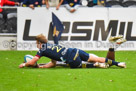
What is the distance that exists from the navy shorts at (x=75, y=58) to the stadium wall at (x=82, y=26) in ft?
20.5

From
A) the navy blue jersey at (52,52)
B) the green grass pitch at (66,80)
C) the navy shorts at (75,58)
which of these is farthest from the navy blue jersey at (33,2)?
the navy blue jersey at (52,52)

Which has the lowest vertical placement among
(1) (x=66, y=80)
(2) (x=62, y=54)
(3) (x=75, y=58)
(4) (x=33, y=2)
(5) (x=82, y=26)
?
(1) (x=66, y=80)

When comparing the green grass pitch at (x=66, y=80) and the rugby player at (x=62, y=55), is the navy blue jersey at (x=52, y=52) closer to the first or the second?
the rugby player at (x=62, y=55)

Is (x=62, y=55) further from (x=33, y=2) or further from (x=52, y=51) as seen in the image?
(x=33, y=2)

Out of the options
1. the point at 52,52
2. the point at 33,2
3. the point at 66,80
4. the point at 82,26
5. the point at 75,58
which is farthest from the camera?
the point at 33,2

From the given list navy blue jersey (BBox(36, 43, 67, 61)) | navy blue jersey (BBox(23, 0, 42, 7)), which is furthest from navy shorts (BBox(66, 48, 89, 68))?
navy blue jersey (BBox(23, 0, 42, 7))

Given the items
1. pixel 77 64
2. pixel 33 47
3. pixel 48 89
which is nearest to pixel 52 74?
pixel 77 64

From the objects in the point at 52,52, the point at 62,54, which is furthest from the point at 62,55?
the point at 52,52

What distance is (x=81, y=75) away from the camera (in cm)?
1082

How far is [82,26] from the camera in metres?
19.0

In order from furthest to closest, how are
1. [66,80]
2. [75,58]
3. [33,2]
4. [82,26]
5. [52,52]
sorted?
[33,2]
[82,26]
[75,58]
[52,52]
[66,80]

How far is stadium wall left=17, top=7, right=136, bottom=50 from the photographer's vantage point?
18.8 meters

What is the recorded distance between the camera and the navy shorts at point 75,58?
40.2ft

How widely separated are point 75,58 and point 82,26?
→ 6.81m
